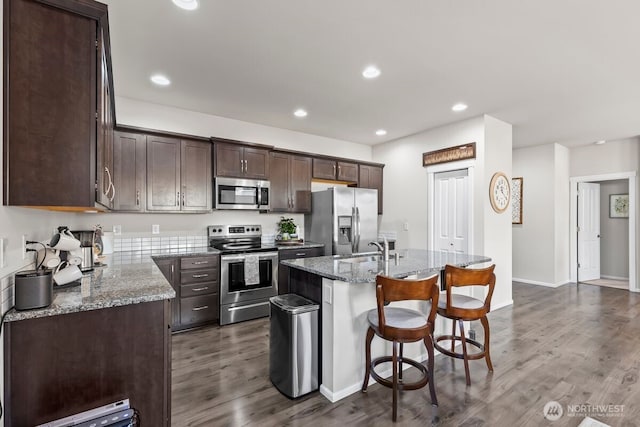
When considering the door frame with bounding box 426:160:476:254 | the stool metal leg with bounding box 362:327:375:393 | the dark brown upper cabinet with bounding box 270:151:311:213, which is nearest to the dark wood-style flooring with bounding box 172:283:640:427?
the stool metal leg with bounding box 362:327:375:393

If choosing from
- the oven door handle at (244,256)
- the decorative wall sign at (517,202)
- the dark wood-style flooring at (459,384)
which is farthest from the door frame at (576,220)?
the oven door handle at (244,256)

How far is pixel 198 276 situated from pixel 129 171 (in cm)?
146

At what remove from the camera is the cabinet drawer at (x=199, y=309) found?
3.62m

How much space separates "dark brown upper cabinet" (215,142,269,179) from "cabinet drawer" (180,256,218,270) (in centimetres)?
113

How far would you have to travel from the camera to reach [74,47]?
1.50 meters

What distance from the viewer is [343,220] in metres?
4.82

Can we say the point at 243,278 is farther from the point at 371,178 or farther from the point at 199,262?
the point at 371,178

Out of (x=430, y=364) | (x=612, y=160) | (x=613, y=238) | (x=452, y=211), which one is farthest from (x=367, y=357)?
(x=613, y=238)

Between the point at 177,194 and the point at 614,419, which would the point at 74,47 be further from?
the point at 614,419

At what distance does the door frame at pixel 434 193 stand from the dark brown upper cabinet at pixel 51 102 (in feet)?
14.2

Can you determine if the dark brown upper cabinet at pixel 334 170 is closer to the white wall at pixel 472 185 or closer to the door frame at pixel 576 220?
the white wall at pixel 472 185

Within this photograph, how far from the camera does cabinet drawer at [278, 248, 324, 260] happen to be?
4355mm

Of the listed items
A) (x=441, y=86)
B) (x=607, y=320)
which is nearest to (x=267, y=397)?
(x=441, y=86)

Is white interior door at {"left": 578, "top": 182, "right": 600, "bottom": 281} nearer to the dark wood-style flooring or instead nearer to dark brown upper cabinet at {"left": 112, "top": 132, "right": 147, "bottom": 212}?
the dark wood-style flooring
